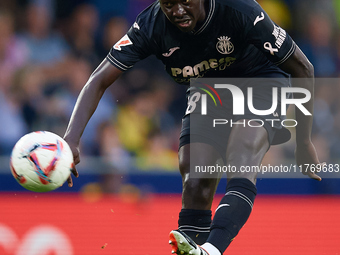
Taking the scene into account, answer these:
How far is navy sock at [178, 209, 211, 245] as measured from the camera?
385 centimetres

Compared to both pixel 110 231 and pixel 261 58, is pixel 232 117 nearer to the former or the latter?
pixel 261 58

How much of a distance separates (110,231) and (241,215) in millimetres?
2249

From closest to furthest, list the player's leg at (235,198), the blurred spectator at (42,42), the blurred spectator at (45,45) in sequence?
the player's leg at (235,198) < the blurred spectator at (45,45) < the blurred spectator at (42,42)

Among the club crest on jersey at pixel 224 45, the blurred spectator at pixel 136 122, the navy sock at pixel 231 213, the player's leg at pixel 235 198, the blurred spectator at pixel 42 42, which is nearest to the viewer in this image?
the player's leg at pixel 235 198

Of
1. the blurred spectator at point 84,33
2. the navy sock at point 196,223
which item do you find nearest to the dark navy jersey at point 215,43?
the navy sock at point 196,223

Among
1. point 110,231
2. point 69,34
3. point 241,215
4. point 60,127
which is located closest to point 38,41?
point 69,34

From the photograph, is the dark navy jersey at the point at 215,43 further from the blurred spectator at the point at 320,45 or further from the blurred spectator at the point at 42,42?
the blurred spectator at the point at 320,45

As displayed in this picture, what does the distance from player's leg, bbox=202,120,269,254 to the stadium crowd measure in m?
3.76

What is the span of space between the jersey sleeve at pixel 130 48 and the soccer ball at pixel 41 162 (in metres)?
0.72

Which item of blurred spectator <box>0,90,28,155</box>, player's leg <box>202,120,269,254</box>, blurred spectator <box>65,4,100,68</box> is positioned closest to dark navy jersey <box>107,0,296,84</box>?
player's leg <box>202,120,269,254</box>

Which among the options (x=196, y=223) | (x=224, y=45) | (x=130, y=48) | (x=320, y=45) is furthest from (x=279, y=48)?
(x=320, y=45)

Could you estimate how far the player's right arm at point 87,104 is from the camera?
146 inches

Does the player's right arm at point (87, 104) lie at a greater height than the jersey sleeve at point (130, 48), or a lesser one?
lesser

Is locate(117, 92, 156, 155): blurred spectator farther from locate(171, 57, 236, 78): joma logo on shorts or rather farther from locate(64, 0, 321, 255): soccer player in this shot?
locate(171, 57, 236, 78): joma logo on shorts
